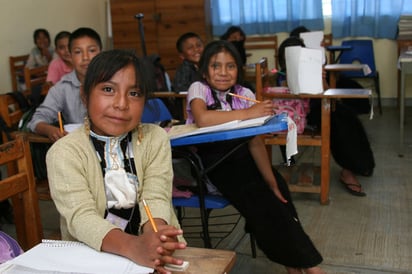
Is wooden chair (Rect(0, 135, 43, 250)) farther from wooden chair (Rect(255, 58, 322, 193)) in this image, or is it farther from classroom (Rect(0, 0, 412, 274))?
wooden chair (Rect(255, 58, 322, 193))

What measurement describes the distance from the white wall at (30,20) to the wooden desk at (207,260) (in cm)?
440

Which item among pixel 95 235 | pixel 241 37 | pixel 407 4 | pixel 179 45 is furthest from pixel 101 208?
pixel 407 4

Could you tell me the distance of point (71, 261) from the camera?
3.02 ft

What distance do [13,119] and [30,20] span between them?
3379 millimetres

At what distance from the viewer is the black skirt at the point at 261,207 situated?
1.61m

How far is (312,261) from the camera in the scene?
5.19 ft

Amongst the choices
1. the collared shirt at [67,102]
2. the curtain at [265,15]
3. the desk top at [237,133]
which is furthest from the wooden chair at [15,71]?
the desk top at [237,133]

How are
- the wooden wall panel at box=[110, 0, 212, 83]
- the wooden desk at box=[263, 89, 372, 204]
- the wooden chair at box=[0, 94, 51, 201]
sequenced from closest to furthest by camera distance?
1. the wooden chair at box=[0, 94, 51, 201]
2. the wooden desk at box=[263, 89, 372, 204]
3. the wooden wall panel at box=[110, 0, 212, 83]

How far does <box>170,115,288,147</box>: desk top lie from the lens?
155cm

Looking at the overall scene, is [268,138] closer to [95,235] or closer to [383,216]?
[383,216]

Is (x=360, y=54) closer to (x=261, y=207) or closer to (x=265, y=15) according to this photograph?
(x=265, y=15)

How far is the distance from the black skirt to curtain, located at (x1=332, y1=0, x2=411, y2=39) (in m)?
3.78

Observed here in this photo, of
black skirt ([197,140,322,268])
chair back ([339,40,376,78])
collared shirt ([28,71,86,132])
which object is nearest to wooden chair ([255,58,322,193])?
black skirt ([197,140,322,268])

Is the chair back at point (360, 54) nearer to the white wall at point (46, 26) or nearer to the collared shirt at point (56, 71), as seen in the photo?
the white wall at point (46, 26)
